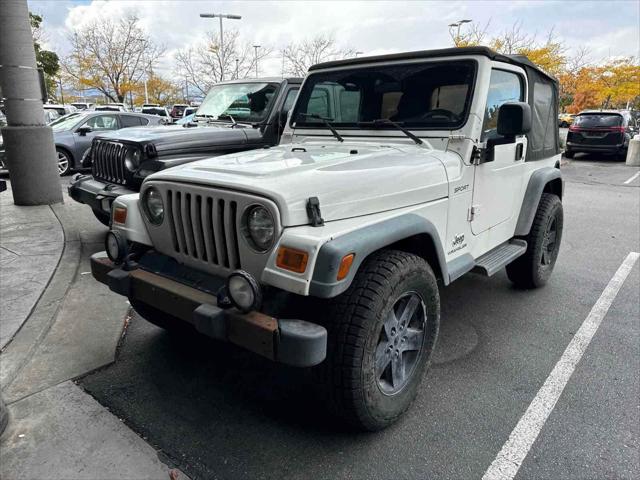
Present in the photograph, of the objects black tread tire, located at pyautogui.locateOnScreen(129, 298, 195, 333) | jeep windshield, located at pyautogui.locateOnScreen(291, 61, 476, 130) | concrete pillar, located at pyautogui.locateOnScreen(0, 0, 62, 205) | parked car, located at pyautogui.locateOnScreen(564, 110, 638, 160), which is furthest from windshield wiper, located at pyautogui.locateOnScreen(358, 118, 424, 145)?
parked car, located at pyautogui.locateOnScreen(564, 110, 638, 160)

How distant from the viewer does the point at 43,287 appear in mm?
4227

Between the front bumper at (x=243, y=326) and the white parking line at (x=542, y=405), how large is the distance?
1.10m

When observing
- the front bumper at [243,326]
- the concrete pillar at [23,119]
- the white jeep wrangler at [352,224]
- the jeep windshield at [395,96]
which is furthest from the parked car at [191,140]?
the front bumper at [243,326]

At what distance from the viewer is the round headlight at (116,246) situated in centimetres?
273

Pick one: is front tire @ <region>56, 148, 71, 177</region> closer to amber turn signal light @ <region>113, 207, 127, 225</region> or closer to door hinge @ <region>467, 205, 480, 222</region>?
amber turn signal light @ <region>113, 207, 127, 225</region>

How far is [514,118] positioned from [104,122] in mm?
10634

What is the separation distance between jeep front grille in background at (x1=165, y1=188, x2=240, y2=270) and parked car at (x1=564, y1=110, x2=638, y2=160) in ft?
56.0

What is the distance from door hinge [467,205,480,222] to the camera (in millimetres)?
3199

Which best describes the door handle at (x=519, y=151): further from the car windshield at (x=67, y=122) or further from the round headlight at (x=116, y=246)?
the car windshield at (x=67, y=122)

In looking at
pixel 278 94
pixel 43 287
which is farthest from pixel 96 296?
pixel 278 94

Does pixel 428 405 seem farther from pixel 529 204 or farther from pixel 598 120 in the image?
pixel 598 120

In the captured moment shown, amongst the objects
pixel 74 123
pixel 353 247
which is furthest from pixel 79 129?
pixel 353 247

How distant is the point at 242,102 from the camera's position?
6.15 metres

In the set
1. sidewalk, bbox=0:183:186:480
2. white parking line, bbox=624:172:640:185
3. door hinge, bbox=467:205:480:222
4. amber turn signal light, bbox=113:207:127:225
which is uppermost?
amber turn signal light, bbox=113:207:127:225
